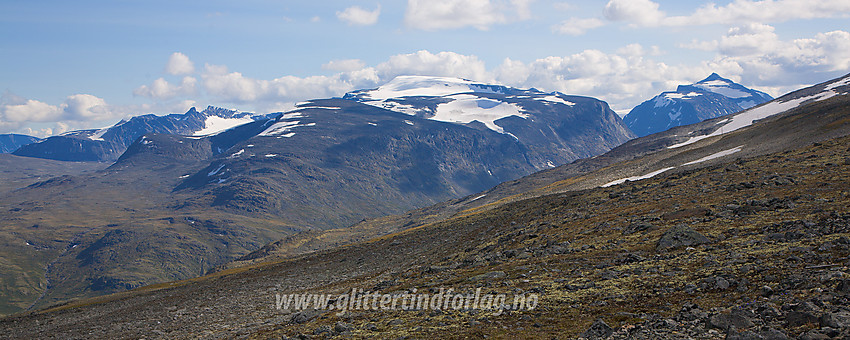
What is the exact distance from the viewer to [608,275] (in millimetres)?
28875

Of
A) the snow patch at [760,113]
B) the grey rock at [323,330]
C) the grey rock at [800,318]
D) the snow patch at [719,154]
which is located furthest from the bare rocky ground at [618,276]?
the snow patch at [760,113]

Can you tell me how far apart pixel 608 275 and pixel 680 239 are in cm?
694

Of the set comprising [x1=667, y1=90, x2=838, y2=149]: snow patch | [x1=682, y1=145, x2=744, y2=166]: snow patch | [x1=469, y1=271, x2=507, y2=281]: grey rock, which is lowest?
[x1=469, y1=271, x2=507, y2=281]: grey rock

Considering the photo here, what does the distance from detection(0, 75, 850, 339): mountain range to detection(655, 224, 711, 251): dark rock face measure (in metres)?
0.11

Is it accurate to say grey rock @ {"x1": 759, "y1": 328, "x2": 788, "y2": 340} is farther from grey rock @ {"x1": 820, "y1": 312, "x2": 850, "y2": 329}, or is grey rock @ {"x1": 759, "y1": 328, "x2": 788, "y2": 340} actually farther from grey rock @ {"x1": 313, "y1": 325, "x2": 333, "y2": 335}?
grey rock @ {"x1": 313, "y1": 325, "x2": 333, "y2": 335}

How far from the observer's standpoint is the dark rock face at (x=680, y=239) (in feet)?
105

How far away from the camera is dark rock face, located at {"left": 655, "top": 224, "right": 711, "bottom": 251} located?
3203 centimetres

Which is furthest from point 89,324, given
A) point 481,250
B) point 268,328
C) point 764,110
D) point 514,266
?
point 764,110

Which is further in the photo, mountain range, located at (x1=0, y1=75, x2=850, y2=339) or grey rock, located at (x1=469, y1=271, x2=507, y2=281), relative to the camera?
grey rock, located at (x1=469, y1=271, x2=507, y2=281)

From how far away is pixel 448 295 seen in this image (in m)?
32.6

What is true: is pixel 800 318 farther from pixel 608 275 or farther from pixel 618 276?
pixel 608 275

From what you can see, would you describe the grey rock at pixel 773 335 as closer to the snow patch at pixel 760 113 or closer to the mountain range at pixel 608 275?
the mountain range at pixel 608 275

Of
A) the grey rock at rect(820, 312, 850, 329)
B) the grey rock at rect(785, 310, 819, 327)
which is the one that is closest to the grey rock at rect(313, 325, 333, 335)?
the grey rock at rect(785, 310, 819, 327)

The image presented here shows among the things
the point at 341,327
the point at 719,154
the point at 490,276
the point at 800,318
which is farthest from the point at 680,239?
the point at 719,154
